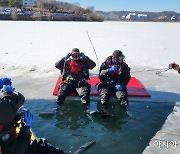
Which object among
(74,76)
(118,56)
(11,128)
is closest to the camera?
(11,128)

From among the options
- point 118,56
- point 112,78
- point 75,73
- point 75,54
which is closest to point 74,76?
point 75,73

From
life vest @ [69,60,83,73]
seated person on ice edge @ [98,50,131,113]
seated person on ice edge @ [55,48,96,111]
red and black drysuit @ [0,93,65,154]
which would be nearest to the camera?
red and black drysuit @ [0,93,65,154]

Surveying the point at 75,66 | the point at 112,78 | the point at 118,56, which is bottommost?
the point at 112,78

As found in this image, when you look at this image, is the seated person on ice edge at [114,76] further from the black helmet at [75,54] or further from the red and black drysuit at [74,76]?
the black helmet at [75,54]

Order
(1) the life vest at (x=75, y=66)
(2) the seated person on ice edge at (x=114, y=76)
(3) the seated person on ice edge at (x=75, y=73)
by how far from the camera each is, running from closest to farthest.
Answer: (2) the seated person on ice edge at (x=114, y=76)
(3) the seated person on ice edge at (x=75, y=73)
(1) the life vest at (x=75, y=66)

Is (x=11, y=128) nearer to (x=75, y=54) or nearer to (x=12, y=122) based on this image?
(x=12, y=122)

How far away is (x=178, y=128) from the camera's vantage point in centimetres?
431

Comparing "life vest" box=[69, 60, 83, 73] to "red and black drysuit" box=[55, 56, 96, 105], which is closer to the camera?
"red and black drysuit" box=[55, 56, 96, 105]

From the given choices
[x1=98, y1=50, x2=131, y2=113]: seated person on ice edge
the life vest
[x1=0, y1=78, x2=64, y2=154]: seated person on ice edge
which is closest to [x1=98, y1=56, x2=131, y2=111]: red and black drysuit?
[x1=98, y1=50, x2=131, y2=113]: seated person on ice edge

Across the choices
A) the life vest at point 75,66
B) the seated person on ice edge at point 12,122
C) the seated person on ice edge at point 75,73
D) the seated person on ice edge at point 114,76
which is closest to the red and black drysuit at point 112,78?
the seated person on ice edge at point 114,76

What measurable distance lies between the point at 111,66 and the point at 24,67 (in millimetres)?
3366


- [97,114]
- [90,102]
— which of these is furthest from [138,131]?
[90,102]

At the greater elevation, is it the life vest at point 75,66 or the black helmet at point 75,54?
the black helmet at point 75,54

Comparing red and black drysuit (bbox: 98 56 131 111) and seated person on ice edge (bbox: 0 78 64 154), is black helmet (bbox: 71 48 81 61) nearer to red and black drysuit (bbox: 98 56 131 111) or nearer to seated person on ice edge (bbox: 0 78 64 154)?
red and black drysuit (bbox: 98 56 131 111)
